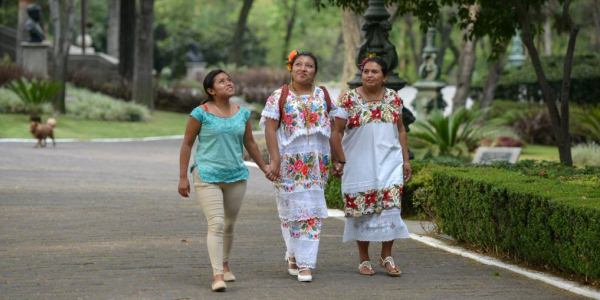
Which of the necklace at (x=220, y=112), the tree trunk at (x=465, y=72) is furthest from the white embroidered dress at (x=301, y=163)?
the tree trunk at (x=465, y=72)

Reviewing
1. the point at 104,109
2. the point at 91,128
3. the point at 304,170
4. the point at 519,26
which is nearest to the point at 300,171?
the point at 304,170

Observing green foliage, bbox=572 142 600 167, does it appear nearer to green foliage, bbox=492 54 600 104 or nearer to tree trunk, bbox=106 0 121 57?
green foliage, bbox=492 54 600 104

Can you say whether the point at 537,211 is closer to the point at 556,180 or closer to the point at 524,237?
the point at 524,237

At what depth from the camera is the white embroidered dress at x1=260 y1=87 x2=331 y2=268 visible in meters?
9.77

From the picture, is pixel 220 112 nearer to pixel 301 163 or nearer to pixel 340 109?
pixel 301 163

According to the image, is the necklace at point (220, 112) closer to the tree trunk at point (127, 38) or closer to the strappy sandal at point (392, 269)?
the strappy sandal at point (392, 269)

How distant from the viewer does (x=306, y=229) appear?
32.2 ft

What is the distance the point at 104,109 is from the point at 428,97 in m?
9.52

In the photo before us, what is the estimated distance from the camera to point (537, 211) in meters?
10.1

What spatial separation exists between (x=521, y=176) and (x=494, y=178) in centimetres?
40

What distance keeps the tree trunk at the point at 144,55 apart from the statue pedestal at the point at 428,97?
358 inches

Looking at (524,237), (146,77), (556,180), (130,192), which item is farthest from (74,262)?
(146,77)

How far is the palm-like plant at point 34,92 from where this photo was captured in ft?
113

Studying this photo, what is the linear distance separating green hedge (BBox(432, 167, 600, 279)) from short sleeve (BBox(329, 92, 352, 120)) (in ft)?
5.31
